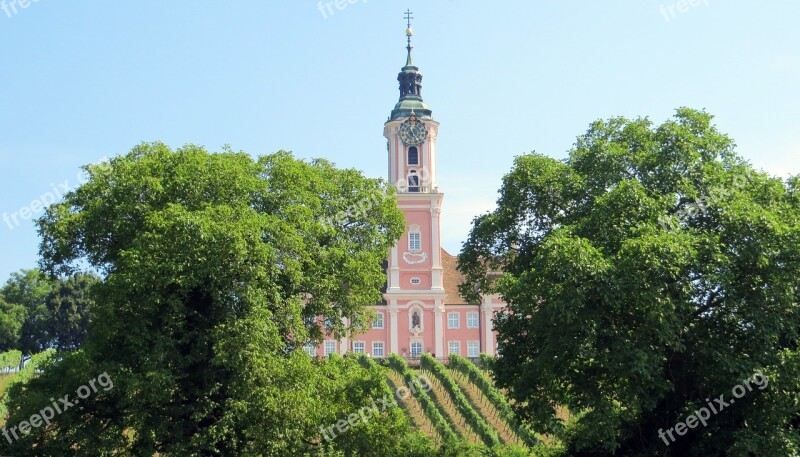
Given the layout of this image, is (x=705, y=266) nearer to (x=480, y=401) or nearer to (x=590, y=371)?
(x=590, y=371)

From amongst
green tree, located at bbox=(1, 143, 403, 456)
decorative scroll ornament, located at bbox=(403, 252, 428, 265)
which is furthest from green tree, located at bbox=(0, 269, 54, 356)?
green tree, located at bbox=(1, 143, 403, 456)

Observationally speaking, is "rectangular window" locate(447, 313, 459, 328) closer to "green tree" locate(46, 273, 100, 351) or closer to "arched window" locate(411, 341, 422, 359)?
"arched window" locate(411, 341, 422, 359)

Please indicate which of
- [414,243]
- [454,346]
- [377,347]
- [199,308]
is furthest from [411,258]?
[199,308]

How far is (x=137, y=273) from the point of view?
21.6 metres

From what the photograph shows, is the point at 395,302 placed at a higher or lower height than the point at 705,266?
higher

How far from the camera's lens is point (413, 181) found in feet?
217

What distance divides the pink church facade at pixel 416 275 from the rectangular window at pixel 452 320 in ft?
0.25

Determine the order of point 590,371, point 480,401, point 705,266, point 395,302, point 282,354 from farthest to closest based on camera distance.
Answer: point 395,302
point 480,401
point 282,354
point 590,371
point 705,266

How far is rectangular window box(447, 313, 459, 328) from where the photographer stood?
66.9 meters

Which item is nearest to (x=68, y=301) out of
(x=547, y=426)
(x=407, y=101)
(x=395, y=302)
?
(x=395, y=302)

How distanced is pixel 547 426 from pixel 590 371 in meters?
1.94

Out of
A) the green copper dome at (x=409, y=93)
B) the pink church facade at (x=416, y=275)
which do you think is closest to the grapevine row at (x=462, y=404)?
the pink church facade at (x=416, y=275)

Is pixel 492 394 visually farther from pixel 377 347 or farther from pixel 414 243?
pixel 414 243

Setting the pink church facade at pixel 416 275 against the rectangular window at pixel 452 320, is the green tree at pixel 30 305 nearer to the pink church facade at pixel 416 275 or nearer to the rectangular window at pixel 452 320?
the pink church facade at pixel 416 275
